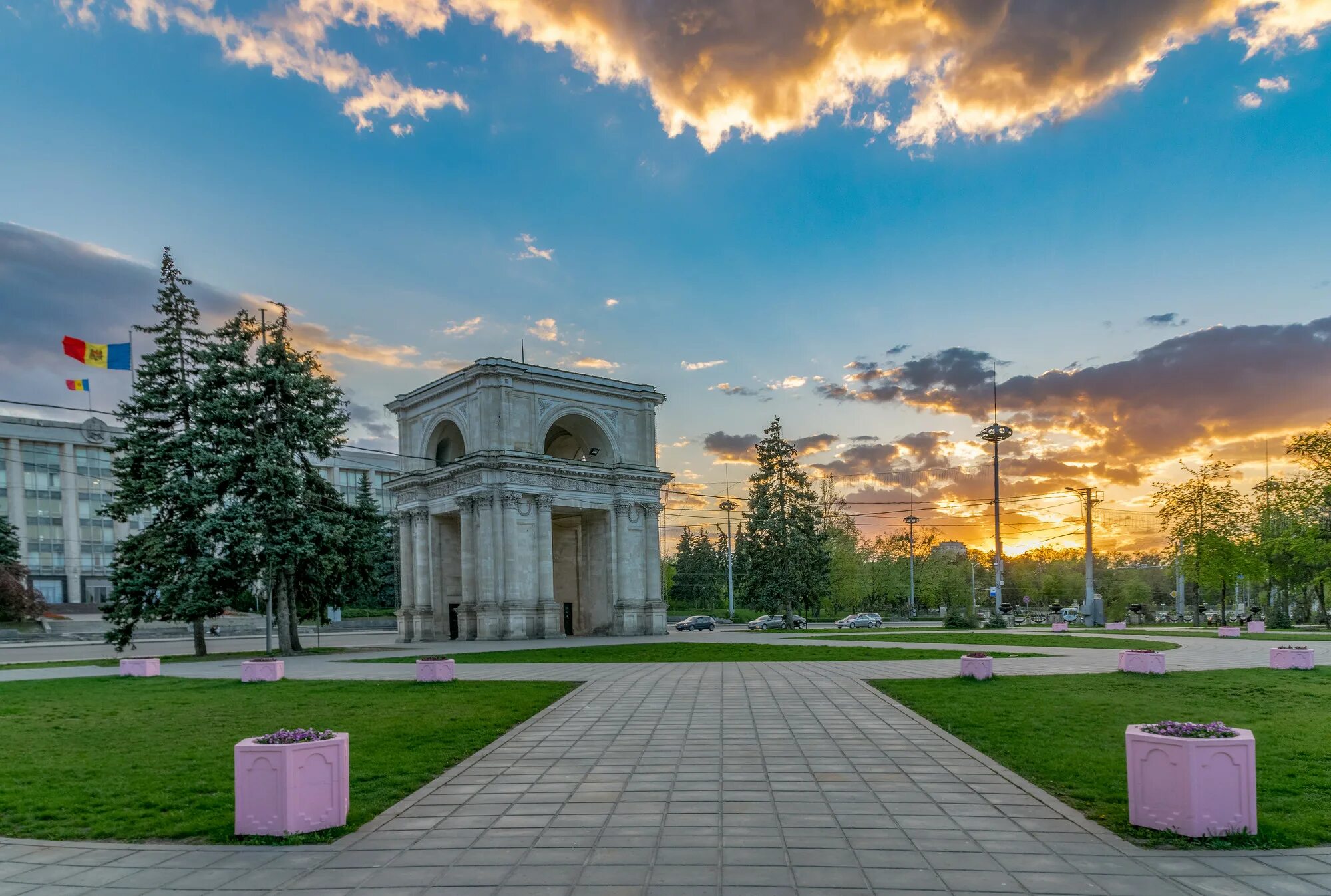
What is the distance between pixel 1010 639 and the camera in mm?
32906

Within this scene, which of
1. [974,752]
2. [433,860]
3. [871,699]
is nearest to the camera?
[433,860]

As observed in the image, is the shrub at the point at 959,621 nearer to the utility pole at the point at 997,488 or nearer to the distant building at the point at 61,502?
the utility pole at the point at 997,488

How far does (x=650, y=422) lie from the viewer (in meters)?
47.1

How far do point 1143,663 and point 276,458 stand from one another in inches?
1215

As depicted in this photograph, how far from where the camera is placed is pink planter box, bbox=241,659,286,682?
20.1 metres

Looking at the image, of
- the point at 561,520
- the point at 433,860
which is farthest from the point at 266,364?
the point at 433,860

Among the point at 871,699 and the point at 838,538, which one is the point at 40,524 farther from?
the point at 871,699

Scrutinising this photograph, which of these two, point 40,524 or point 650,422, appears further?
point 40,524

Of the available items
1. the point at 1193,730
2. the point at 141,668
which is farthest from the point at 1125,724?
the point at 141,668

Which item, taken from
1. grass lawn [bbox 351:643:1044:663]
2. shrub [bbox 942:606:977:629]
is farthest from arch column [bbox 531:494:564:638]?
shrub [bbox 942:606:977:629]

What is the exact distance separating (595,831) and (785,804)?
6.25ft

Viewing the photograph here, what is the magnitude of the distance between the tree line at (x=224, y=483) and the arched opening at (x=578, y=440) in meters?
13.9

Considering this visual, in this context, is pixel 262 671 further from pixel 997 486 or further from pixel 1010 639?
pixel 997 486

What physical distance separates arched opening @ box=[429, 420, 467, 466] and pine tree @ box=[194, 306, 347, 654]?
Answer: 976 centimetres
